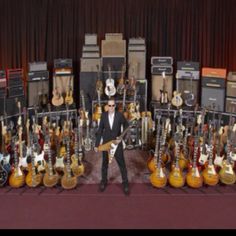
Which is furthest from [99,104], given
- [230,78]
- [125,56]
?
[230,78]

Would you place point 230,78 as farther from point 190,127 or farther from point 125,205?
point 125,205

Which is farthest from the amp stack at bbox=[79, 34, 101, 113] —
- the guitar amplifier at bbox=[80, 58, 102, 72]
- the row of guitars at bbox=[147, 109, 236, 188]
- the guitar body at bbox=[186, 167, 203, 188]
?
the guitar body at bbox=[186, 167, 203, 188]

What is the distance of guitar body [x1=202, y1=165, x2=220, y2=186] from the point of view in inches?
192

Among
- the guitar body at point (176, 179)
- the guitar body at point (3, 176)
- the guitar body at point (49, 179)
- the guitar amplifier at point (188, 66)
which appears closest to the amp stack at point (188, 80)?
the guitar amplifier at point (188, 66)

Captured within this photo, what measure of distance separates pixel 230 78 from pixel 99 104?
1.93 metres

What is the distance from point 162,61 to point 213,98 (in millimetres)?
971

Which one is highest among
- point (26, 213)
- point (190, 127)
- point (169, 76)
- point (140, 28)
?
point (140, 28)

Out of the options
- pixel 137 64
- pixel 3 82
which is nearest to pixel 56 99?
pixel 3 82

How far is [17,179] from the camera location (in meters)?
4.85

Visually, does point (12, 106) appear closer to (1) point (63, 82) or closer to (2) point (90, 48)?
(1) point (63, 82)

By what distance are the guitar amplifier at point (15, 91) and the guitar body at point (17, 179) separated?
1860mm

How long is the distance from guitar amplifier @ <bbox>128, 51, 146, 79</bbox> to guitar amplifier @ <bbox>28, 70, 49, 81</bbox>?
4.22 ft

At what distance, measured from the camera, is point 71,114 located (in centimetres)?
667

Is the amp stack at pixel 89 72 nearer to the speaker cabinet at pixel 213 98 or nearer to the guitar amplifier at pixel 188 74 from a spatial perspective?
the guitar amplifier at pixel 188 74
